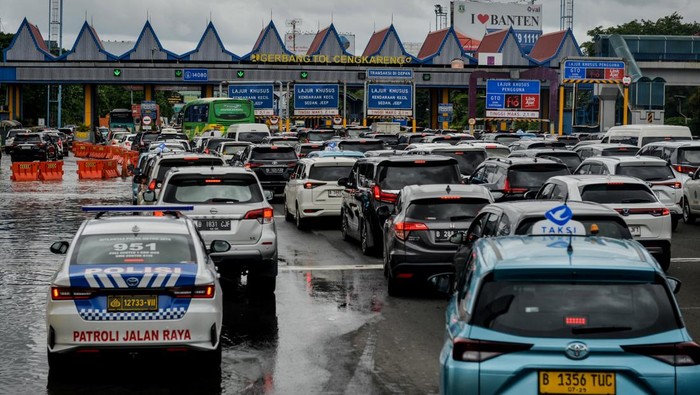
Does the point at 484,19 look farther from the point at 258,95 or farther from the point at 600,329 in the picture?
the point at 600,329

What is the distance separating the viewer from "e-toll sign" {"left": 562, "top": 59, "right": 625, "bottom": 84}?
202 feet

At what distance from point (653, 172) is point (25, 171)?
28.9 m

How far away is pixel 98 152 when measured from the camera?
67.6 metres

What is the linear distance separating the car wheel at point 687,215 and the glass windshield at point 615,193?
337 inches

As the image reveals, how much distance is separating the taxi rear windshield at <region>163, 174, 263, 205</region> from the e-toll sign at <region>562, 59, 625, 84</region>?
4739 centimetres

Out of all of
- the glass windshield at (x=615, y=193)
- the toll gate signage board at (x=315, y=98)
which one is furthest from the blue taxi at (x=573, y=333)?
the toll gate signage board at (x=315, y=98)

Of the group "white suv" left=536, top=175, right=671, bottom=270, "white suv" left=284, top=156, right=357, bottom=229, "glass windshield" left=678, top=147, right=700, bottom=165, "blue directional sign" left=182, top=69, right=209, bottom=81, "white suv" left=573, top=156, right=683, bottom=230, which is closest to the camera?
"white suv" left=536, top=175, right=671, bottom=270

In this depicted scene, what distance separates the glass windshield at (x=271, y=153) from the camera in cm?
3394

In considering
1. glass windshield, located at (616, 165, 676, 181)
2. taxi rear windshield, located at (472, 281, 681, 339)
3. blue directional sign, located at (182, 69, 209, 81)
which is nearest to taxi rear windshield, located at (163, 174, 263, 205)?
taxi rear windshield, located at (472, 281, 681, 339)

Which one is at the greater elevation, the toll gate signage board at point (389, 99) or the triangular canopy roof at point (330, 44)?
the triangular canopy roof at point (330, 44)

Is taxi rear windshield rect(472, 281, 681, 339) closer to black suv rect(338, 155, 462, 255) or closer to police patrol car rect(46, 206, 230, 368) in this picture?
police patrol car rect(46, 206, 230, 368)

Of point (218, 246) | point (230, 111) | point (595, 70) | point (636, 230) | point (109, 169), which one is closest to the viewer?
point (218, 246)

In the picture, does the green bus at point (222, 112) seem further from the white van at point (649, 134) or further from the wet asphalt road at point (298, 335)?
the wet asphalt road at point (298, 335)

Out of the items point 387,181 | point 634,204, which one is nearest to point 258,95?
point 387,181
